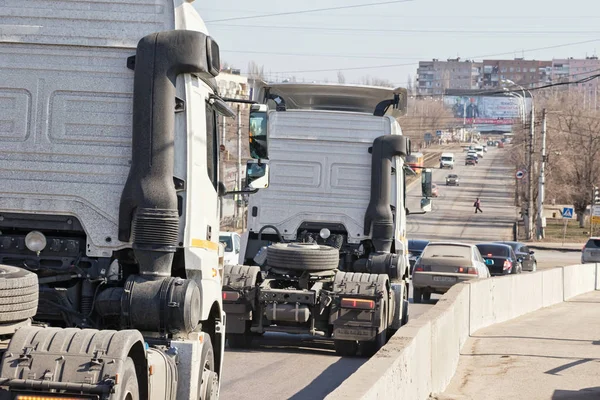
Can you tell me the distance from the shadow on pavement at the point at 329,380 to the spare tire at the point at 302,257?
126 centimetres

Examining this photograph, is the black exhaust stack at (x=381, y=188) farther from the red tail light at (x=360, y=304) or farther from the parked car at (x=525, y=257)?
the parked car at (x=525, y=257)

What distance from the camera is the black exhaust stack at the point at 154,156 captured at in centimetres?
792

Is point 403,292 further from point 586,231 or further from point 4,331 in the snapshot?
point 586,231

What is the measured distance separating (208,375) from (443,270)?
818 inches

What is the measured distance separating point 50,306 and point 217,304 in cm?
144

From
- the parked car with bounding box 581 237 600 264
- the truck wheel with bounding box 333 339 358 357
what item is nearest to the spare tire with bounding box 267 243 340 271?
the truck wheel with bounding box 333 339 358 357

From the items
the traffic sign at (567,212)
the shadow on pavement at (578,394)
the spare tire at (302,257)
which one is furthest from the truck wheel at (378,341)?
the traffic sign at (567,212)

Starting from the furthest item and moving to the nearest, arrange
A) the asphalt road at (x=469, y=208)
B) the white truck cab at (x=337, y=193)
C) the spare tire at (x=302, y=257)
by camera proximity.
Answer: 1. the asphalt road at (x=469, y=208)
2. the white truck cab at (x=337, y=193)
3. the spare tire at (x=302, y=257)

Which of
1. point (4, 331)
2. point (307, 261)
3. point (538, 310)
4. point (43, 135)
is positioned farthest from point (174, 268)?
point (538, 310)

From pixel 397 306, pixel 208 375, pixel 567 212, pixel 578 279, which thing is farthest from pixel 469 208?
pixel 208 375

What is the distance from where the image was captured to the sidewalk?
13343 millimetres

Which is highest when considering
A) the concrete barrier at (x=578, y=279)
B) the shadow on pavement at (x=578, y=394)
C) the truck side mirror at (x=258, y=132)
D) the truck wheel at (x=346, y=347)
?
the truck side mirror at (x=258, y=132)

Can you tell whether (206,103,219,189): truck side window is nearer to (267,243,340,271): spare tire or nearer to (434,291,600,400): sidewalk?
(434,291,600,400): sidewalk

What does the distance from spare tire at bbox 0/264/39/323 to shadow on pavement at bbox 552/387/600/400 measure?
25.4ft
